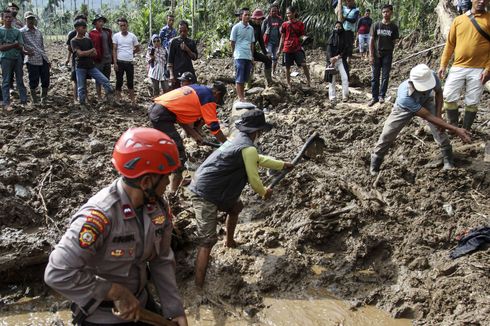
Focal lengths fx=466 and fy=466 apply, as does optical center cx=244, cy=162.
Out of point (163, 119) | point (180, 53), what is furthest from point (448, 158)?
point (180, 53)

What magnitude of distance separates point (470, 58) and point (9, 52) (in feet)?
26.1

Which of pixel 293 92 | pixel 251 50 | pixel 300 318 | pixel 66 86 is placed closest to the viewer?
pixel 300 318

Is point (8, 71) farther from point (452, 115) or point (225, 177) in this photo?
point (452, 115)

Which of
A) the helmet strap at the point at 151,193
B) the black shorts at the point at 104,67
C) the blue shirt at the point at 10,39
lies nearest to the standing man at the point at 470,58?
the helmet strap at the point at 151,193

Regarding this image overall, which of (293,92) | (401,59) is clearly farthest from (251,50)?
(401,59)

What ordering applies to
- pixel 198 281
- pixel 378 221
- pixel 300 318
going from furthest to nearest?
pixel 378 221, pixel 198 281, pixel 300 318

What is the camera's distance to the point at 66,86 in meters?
12.4

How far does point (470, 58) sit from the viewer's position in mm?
6113

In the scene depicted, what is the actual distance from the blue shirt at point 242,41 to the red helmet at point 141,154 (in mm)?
7432

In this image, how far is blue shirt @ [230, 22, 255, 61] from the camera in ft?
30.5

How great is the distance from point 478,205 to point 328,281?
79.5 inches

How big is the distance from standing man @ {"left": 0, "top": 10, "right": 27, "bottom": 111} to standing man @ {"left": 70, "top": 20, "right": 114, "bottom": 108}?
984 mm

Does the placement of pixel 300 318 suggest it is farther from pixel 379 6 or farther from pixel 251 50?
pixel 379 6

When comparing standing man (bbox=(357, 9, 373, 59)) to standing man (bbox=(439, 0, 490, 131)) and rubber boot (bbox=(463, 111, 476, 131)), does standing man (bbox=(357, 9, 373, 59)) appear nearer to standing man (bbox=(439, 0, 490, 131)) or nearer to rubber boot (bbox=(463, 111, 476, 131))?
standing man (bbox=(439, 0, 490, 131))
